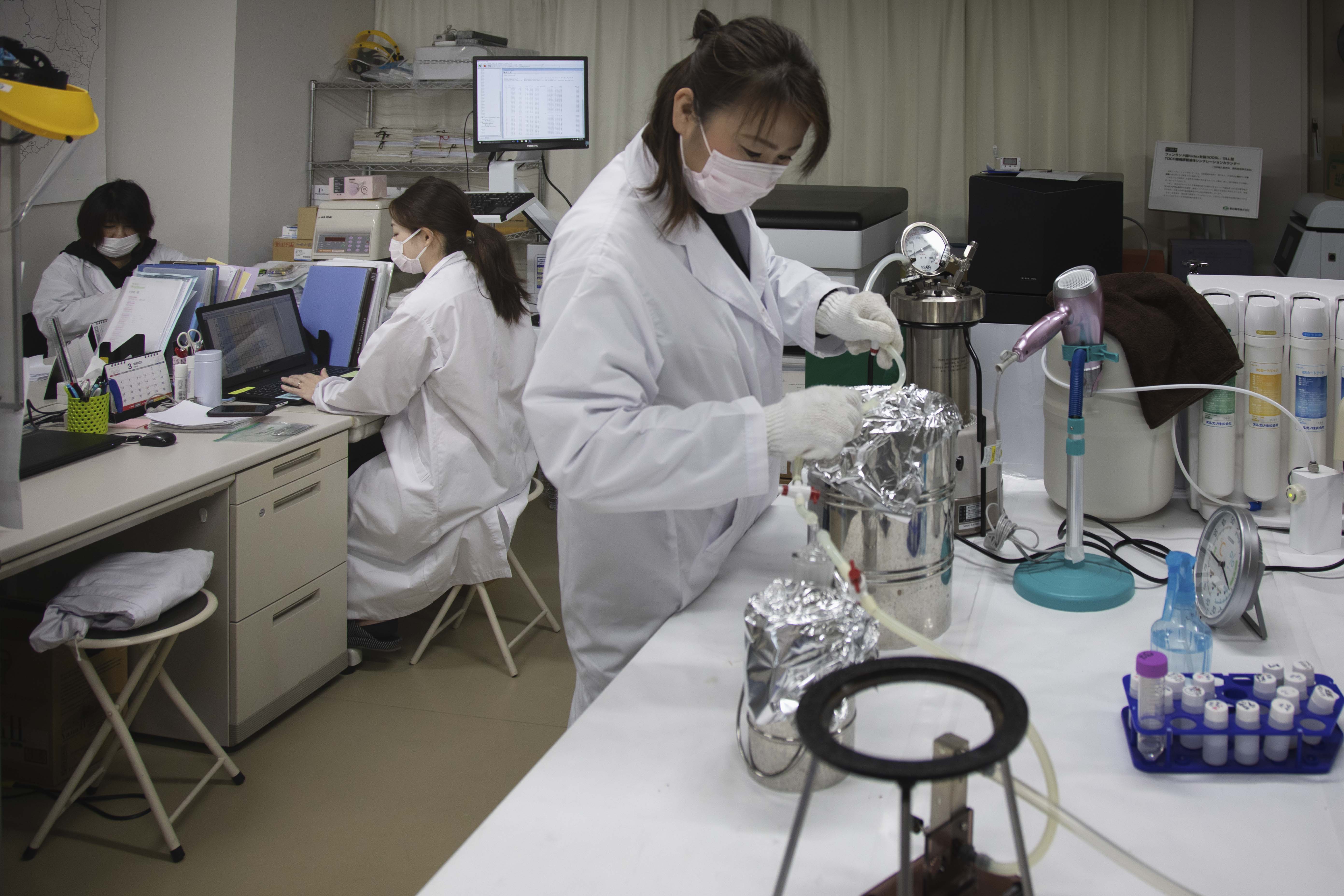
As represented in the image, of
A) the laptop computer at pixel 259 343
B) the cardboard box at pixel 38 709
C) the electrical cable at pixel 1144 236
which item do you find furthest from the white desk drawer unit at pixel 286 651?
the electrical cable at pixel 1144 236

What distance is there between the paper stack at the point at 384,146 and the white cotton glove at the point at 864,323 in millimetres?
3548

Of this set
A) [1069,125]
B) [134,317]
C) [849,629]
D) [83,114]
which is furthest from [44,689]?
[1069,125]

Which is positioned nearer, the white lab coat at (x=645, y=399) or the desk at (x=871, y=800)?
the desk at (x=871, y=800)

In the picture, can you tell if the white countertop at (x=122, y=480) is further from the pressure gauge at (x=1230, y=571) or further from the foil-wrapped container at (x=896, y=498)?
the pressure gauge at (x=1230, y=571)

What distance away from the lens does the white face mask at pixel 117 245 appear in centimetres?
349

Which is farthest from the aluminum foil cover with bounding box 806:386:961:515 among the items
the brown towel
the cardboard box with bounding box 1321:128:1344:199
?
the cardboard box with bounding box 1321:128:1344:199

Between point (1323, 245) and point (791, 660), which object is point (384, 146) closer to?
point (1323, 245)

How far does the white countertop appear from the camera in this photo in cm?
176

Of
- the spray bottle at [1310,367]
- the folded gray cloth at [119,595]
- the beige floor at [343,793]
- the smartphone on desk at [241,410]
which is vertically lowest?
the beige floor at [343,793]

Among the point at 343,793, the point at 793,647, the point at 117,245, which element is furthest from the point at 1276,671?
the point at 117,245

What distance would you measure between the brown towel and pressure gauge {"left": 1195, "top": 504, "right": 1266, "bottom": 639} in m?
0.27

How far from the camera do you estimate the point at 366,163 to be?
4648 millimetres

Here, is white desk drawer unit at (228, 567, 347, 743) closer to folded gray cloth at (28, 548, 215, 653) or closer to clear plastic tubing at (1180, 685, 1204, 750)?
folded gray cloth at (28, 548, 215, 653)

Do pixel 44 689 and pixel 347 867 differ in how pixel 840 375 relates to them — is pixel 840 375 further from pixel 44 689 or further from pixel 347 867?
pixel 44 689
